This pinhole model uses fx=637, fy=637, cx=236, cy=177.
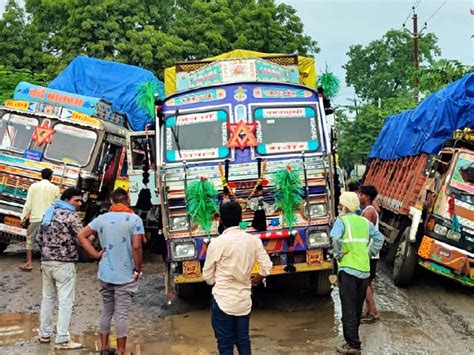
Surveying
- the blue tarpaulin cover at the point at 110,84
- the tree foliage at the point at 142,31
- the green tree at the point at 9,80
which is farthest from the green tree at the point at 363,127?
the blue tarpaulin cover at the point at 110,84

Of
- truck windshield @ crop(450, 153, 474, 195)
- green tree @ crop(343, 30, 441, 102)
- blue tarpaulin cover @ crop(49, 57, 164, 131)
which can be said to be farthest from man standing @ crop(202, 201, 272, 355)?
green tree @ crop(343, 30, 441, 102)

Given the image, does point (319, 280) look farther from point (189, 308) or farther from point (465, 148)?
point (465, 148)

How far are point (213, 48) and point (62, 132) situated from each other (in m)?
12.7

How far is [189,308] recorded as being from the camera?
27.7 ft

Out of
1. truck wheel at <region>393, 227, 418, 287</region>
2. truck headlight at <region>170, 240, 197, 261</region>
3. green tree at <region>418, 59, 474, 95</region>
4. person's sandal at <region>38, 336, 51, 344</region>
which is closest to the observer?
person's sandal at <region>38, 336, 51, 344</region>

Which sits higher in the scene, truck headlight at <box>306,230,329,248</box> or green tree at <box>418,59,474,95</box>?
green tree at <box>418,59,474,95</box>

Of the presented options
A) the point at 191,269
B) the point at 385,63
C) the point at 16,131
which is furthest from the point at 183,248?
the point at 385,63

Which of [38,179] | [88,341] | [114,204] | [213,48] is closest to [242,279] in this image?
[114,204]

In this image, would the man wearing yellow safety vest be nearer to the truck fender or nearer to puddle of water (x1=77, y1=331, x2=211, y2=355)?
puddle of water (x1=77, y1=331, x2=211, y2=355)

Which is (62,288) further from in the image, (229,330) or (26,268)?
(26,268)

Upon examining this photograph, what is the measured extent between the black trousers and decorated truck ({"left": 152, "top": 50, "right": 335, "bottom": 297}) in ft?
4.62

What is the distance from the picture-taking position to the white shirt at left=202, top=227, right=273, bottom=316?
4672 mm

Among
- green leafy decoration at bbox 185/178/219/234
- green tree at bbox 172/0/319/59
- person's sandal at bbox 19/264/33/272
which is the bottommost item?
person's sandal at bbox 19/264/33/272

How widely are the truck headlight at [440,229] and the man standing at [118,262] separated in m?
4.42
